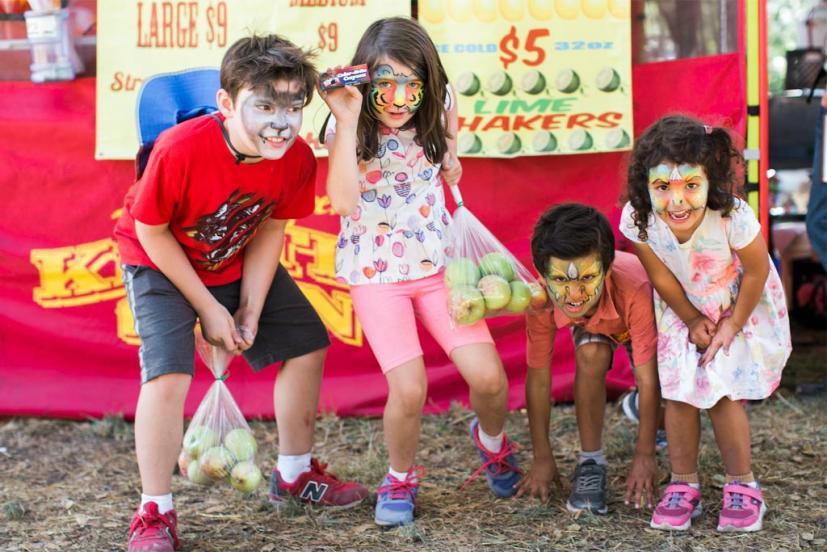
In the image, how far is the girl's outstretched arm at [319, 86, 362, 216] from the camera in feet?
10.6

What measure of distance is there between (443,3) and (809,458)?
2296 mm

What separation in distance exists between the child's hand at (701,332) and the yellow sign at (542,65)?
4.11 ft

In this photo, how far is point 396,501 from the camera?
3.54 meters

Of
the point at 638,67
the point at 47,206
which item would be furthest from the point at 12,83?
the point at 638,67

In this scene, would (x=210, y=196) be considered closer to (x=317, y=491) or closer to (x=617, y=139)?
(x=317, y=491)

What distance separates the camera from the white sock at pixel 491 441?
3.73 m

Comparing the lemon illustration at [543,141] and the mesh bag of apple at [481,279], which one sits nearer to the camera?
the mesh bag of apple at [481,279]

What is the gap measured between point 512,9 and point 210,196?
68.4 inches

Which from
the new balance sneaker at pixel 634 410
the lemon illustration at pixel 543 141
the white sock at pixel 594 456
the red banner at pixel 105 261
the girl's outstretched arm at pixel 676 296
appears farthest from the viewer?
the red banner at pixel 105 261

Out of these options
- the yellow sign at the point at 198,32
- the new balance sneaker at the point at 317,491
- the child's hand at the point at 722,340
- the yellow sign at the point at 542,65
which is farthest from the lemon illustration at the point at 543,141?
the new balance sneaker at the point at 317,491

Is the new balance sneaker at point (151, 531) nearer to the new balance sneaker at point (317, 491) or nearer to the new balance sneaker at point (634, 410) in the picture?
the new balance sneaker at point (317, 491)

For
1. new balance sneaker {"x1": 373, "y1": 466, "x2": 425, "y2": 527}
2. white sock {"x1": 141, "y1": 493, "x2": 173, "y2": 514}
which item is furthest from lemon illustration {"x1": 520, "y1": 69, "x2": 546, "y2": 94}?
white sock {"x1": 141, "y1": 493, "x2": 173, "y2": 514}

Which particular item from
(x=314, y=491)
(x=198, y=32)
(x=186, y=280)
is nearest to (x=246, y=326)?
(x=186, y=280)

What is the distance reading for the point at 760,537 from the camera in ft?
10.8
